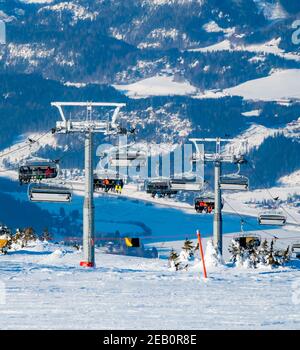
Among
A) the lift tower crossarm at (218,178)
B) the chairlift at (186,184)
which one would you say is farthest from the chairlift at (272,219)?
the lift tower crossarm at (218,178)

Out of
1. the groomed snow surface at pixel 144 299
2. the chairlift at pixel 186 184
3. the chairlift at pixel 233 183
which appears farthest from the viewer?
the chairlift at pixel 186 184

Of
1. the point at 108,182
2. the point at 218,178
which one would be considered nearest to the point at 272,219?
A: the point at 218,178

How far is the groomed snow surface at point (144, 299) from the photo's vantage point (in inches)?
1183

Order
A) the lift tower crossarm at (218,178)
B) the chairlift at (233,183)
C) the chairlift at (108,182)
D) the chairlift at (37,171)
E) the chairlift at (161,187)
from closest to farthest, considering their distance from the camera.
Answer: the chairlift at (37,171) → the chairlift at (108,182) → the lift tower crossarm at (218,178) → the chairlift at (233,183) → the chairlift at (161,187)

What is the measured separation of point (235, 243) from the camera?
74.0 m

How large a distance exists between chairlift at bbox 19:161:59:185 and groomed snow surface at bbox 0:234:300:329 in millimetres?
22851

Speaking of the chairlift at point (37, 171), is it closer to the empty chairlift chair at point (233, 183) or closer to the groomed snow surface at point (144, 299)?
the empty chairlift chair at point (233, 183)

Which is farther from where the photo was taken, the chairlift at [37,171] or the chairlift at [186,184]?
the chairlift at [186,184]

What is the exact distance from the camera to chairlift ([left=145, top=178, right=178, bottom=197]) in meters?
86.1

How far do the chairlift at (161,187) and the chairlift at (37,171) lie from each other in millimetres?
15211

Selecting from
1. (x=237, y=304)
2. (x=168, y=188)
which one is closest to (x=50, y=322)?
(x=237, y=304)

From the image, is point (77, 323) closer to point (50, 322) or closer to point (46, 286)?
point (50, 322)
